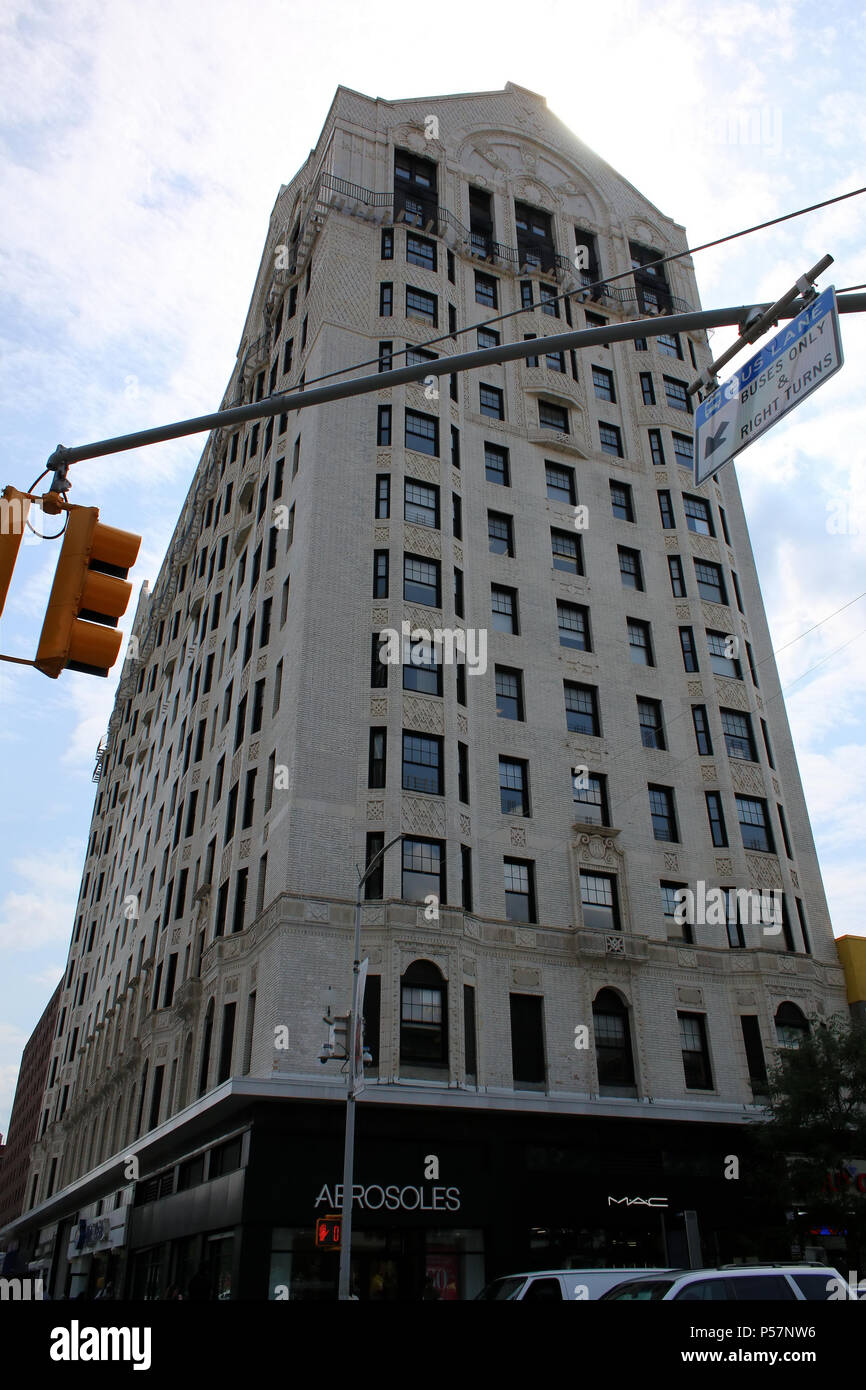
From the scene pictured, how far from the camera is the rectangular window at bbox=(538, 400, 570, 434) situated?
137ft

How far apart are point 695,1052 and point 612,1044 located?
3.02m

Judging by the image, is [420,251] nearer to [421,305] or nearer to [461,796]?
[421,305]

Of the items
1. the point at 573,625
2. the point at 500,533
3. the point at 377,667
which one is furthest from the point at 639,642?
the point at 377,667

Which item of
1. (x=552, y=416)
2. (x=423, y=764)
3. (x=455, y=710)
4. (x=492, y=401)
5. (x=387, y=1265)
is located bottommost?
(x=387, y=1265)

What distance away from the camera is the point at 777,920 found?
33625mm

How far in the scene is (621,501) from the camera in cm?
4153

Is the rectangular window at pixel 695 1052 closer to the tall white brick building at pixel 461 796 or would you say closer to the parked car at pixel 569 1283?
the tall white brick building at pixel 461 796

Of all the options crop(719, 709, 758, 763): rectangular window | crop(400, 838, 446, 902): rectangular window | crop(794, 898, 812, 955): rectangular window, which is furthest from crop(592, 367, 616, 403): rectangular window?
crop(400, 838, 446, 902): rectangular window

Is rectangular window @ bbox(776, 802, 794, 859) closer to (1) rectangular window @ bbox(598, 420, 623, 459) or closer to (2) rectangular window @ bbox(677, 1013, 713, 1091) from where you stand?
(2) rectangular window @ bbox(677, 1013, 713, 1091)

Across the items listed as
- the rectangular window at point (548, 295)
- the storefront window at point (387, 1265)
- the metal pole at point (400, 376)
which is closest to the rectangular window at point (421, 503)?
the rectangular window at point (548, 295)

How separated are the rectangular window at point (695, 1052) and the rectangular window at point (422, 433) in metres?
21.5
